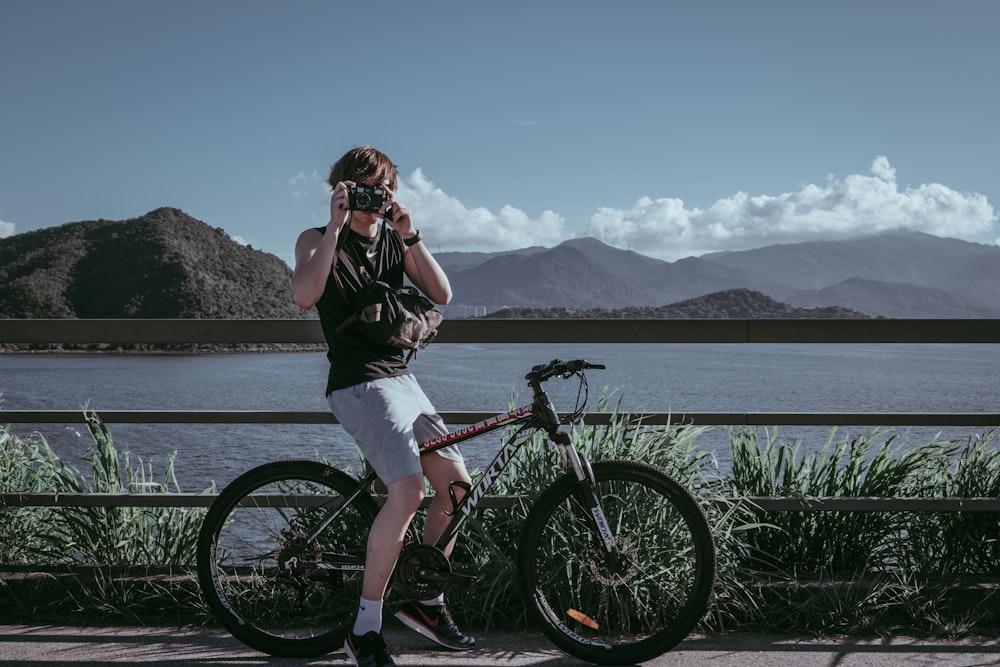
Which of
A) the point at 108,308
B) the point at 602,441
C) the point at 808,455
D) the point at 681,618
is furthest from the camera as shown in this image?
the point at 108,308

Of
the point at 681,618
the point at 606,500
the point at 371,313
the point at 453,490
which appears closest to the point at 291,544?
the point at 453,490

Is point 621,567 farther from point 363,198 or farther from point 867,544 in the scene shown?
point 363,198

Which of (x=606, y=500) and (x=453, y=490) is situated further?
(x=606, y=500)

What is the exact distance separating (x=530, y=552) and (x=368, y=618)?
64 centimetres

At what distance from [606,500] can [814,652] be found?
3.18 feet

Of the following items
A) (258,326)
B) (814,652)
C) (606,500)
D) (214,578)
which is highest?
(258,326)

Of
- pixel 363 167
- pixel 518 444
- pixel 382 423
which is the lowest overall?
pixel 518 444

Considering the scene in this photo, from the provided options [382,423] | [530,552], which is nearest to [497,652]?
[530,552]

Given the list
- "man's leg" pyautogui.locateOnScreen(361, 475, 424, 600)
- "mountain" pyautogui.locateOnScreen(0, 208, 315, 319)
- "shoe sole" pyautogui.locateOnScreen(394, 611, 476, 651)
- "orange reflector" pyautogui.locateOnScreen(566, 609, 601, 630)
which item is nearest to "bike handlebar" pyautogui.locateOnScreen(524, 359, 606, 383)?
"man's leg" pyautogui.locateOnScreen(361, 475, 424, 600)

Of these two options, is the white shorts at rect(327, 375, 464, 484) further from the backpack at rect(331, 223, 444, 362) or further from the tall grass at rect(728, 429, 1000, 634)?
the tall grass at rect(728, 429, 1000, 634)

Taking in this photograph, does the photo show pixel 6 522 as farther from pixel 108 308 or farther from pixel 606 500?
pixel 108 308

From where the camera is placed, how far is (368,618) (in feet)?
10.6

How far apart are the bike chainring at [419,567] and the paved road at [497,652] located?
30 cm

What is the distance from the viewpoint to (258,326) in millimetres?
4238
